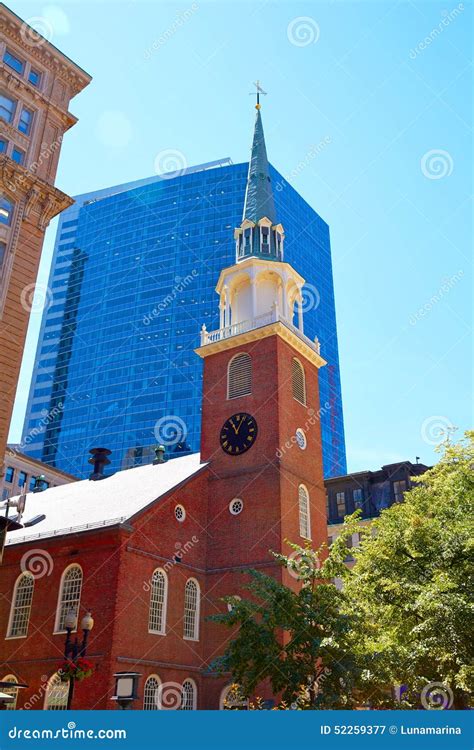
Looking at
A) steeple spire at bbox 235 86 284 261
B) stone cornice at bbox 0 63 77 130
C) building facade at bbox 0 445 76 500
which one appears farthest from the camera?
building facade at bbox 0 445 76 500

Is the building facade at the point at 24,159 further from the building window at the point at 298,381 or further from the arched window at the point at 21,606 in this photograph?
the building window at the point at 298,381

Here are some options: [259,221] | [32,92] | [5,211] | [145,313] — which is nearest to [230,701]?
[5,211]

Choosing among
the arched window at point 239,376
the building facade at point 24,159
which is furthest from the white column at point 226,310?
the building facade at point 24,159

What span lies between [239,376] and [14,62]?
680 inches

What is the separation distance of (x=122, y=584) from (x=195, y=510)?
6.17 meters

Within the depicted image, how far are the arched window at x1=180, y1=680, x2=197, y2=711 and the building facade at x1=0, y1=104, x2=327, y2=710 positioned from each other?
0.06m

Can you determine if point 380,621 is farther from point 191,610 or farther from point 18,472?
point 18,472

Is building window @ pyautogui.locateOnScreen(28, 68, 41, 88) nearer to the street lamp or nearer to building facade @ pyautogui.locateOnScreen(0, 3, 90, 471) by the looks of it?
building facade @ pyautogui.locateOnScreen(0, 3, 90, 471)

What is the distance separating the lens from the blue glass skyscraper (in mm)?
94375

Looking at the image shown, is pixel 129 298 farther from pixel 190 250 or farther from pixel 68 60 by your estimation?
pixel 68 60

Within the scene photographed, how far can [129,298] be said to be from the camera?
346 ft

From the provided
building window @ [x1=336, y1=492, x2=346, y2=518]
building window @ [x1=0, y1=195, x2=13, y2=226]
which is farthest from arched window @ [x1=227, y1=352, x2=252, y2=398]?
building window @ [x1=336, y1=492, x2=346, y2=518]

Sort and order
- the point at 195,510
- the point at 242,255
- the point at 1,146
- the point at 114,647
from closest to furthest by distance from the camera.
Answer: the point at 114,647 < the point at 1,146 < the point at 195,510 < the point at 242,255
